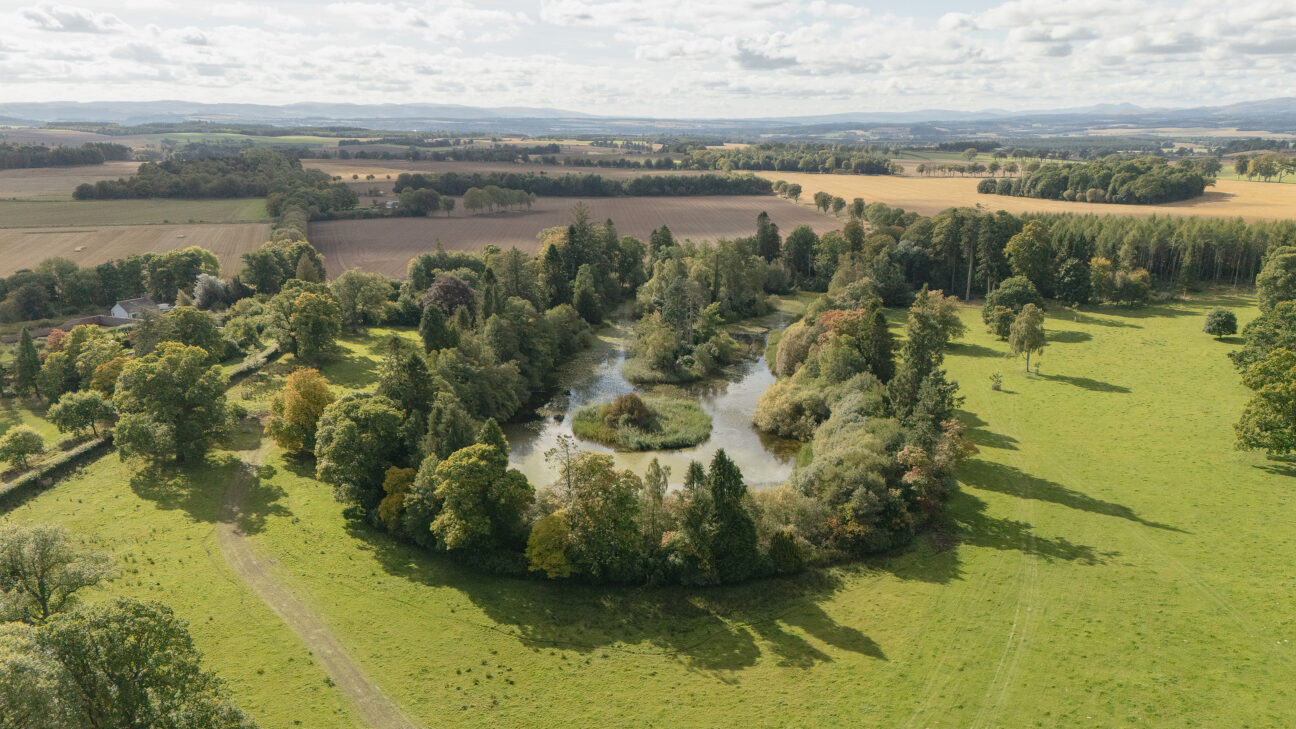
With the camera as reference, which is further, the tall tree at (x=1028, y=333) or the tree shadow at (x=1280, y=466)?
the tall tree at (x=1028, y=333)

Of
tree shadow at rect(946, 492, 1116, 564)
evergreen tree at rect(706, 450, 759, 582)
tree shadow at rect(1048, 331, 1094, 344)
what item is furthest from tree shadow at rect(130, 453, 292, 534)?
tree shadow at rect(1048, 331, 1094, 344)

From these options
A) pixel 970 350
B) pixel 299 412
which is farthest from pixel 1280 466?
pixel 299 412

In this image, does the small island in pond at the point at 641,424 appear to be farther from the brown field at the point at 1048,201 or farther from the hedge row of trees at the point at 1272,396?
the brown field at the point at 1048,201

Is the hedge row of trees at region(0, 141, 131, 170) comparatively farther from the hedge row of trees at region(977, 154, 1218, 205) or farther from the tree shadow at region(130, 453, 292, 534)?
the hedge row of trees at region(977, 154, 1218, 205)

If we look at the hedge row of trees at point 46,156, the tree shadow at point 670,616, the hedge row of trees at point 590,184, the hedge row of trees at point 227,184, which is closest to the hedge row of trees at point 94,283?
the hedge row of trees at point 227,184

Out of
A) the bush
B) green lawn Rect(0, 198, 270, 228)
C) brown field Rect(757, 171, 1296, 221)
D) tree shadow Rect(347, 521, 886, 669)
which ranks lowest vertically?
tree shadow Rect(347, 521, 886, 669)

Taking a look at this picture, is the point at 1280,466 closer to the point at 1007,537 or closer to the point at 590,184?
the point at 1007,537
